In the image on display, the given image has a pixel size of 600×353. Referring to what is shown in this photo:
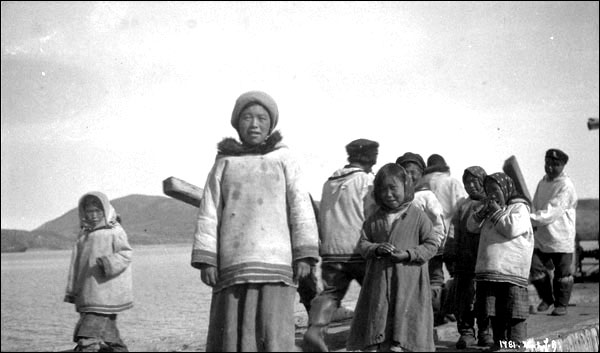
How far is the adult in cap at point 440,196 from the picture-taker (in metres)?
7.24

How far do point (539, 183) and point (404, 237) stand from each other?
13.5 ft

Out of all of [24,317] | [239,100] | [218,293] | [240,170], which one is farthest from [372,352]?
[24,317]

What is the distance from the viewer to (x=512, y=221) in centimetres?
613

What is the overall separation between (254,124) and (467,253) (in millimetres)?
2639

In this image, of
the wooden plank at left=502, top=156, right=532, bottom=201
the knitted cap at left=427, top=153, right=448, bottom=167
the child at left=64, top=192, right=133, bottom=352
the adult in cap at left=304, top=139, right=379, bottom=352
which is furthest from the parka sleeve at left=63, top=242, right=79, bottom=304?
the wooden plank at left=502, top=156, right=532, bottom=201

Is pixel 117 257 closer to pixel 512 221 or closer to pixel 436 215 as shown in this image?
pixel 436 215

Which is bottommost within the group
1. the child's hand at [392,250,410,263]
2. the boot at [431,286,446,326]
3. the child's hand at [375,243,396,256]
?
the boot at [431,286,446,326]

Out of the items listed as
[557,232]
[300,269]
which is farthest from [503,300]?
[557,232]

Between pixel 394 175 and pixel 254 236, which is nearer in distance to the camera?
pixel 254 236

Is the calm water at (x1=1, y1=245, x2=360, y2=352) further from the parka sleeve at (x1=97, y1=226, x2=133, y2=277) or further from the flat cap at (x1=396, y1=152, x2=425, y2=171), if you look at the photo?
the flat cap at (x1=396, y1=152, x2=425, y2=171)

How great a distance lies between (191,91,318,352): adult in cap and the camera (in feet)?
15.4

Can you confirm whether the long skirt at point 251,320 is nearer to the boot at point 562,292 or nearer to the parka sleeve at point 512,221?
the parka sleeve at point 512,221

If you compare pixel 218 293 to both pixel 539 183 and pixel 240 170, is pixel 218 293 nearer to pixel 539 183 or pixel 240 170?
pixel 240 170

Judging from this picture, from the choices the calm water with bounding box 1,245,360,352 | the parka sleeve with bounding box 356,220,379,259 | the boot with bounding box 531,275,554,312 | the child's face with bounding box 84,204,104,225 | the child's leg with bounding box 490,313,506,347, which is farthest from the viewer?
the calm water with bounding box 1,245,360,352
